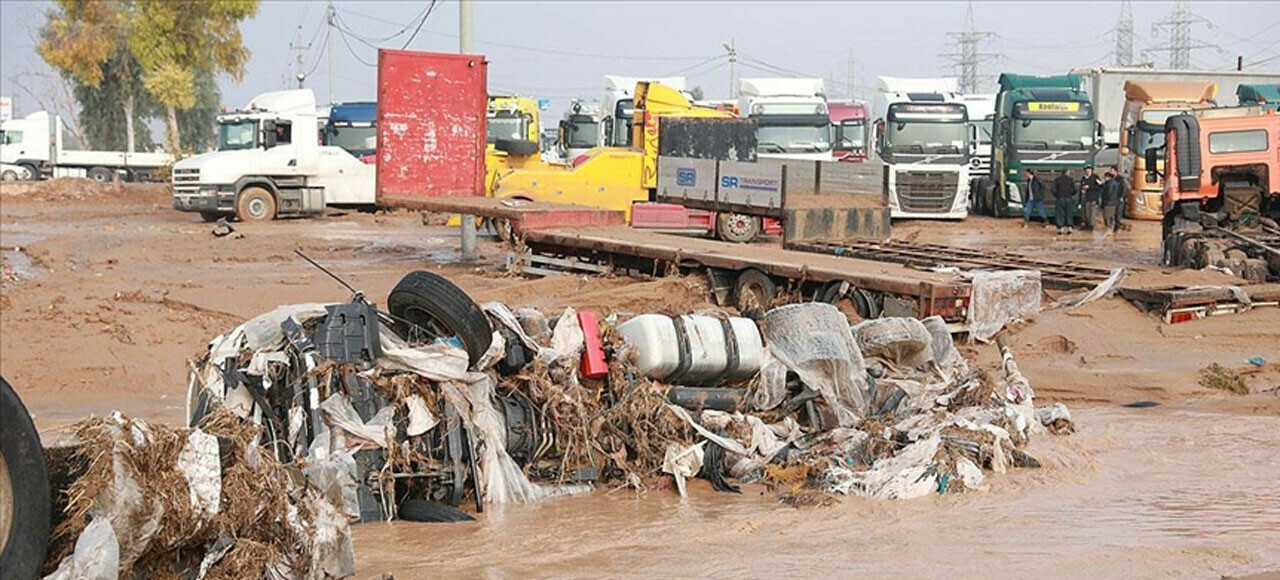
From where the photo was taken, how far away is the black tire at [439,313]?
8344 millimetres

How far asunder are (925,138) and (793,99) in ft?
9.40

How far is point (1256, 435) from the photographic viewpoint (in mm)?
9969

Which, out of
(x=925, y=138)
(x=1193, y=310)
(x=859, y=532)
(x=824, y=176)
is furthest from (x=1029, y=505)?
(x=925, y=138)

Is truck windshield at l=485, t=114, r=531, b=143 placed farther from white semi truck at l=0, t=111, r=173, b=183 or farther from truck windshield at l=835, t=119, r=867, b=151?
white semi truck at l=0, t=111, r=173, b=183

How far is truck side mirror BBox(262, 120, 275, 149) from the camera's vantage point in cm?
2966

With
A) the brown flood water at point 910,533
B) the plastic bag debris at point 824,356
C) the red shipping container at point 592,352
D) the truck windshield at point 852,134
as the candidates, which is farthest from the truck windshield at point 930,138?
the red shipping container at point 592,352

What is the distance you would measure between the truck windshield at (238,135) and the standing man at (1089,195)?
1749 cm

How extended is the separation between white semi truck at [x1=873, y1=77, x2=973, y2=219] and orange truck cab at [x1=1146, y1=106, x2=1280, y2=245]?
9.46 metres

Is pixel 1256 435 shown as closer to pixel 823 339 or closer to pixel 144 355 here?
pixel 823 339

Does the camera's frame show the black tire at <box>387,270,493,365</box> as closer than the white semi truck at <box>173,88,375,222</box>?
Yes

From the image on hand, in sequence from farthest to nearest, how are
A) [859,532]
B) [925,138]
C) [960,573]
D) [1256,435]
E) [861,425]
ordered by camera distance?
[925,138]
[1256,435]
[861,425]
[859,532]
[960,573]

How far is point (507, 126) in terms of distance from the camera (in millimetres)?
30438

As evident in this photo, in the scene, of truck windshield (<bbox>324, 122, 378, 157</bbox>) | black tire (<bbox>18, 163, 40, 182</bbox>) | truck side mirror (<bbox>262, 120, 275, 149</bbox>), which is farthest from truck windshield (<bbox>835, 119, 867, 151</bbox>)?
black tire (<bbox>18, 163, 40, 182</bbox>)

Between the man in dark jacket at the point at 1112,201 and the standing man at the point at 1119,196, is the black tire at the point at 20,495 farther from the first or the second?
the standing man at the point at 1119,196
